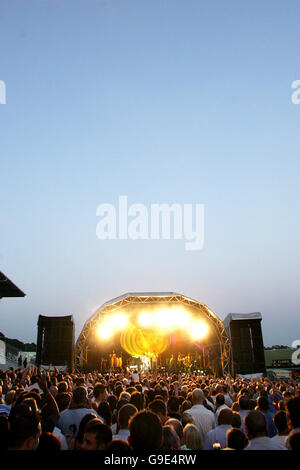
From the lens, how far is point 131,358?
105ft

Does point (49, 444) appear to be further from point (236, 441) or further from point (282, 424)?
point (282, 424)

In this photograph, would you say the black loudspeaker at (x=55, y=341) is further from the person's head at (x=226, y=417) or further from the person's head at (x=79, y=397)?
the person's head at (x=226, y=417)

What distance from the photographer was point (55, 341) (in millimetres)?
26344

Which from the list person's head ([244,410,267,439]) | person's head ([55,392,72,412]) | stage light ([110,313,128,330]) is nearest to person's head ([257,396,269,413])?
person's head ([244,410,267,439])

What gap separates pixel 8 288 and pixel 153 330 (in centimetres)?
1292

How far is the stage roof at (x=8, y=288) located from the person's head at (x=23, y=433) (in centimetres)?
2317

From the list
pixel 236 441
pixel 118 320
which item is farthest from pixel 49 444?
pixel 118 320

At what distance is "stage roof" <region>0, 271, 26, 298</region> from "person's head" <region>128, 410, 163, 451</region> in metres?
23.8

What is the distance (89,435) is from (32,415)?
1.84ft

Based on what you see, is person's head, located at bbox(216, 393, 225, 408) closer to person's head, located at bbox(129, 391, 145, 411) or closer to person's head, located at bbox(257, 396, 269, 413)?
person's head, located at bbox(257, 396, 269, 413)

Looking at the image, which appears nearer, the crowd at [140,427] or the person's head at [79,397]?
the crowd at [140,427]

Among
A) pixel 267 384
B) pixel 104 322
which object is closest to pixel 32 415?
pixel 267 384

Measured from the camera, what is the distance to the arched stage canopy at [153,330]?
86.1 ft

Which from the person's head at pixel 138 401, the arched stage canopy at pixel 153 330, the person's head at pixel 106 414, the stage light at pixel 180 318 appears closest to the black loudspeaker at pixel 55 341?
the arched stage canopy at pixel 153 330
